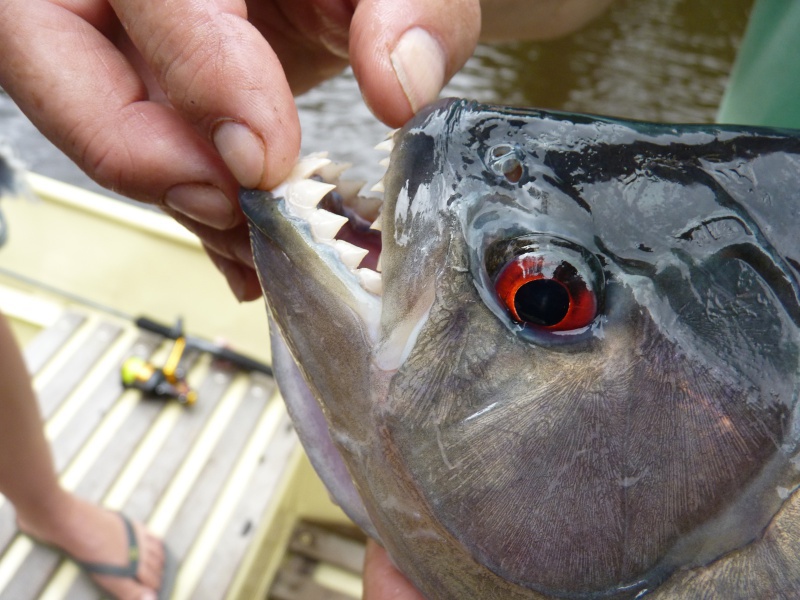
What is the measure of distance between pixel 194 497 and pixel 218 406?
527 millimetres

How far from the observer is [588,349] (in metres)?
1.07

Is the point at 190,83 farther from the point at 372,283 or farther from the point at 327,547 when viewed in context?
the point at 327,547

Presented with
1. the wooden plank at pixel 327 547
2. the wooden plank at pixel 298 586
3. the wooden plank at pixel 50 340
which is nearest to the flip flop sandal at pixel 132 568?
the wooden plank at pixel 298 586

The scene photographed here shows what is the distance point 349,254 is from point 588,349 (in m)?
0.46

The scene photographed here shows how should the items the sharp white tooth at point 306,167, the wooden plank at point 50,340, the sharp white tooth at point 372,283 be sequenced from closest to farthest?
the sharp white tooth at point 372,283, the sharp white tooth at point 306,167, the wooden plank at point 50,340

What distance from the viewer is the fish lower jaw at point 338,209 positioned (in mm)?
1187

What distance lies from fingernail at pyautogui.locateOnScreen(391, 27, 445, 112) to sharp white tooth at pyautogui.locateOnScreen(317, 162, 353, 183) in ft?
0.72

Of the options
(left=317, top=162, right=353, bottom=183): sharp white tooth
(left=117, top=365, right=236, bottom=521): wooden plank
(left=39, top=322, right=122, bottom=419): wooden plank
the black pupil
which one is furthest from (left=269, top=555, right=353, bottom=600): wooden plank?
the black pupil

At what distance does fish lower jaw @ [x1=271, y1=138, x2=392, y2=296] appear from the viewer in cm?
119

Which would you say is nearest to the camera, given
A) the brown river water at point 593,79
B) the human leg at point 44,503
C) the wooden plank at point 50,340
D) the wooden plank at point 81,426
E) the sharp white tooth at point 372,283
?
the sharp white tooth at point 372,283

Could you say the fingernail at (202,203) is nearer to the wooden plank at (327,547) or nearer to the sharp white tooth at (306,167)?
the sharp white tooth at (306,167)

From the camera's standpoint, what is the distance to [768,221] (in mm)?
1088

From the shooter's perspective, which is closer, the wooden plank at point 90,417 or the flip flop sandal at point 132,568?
the flip flop sandal at point 132,568

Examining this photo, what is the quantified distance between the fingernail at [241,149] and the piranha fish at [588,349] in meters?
0.25
